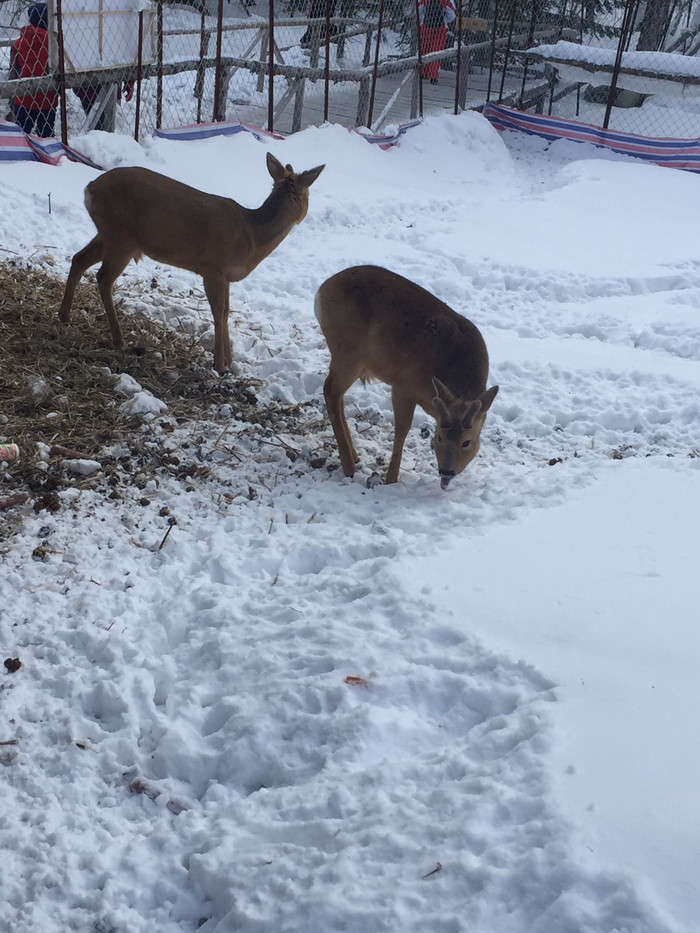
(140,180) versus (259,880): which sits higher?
(140,180)

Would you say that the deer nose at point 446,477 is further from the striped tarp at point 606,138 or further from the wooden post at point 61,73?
the striped tarp at point 606,138

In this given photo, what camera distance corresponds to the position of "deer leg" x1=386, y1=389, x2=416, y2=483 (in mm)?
6031

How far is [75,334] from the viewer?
7.10 meters

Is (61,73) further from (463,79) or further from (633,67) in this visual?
(633,67)

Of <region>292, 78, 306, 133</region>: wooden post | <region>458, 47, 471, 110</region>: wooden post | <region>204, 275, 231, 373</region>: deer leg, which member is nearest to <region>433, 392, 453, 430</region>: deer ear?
<region>204, 275, 231, 373</region>: deer leg

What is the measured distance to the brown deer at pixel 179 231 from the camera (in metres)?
6.71

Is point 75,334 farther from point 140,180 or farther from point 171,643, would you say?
point 171,643

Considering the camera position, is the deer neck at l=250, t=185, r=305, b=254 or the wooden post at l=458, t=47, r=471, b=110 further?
the wooden post at l=458, t=47, r=471, b=110

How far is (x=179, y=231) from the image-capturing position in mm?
6766

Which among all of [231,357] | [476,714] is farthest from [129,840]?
[231,357]

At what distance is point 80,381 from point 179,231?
4.43 ft

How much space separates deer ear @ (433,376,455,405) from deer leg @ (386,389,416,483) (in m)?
0.37

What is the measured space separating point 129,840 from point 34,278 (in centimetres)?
576

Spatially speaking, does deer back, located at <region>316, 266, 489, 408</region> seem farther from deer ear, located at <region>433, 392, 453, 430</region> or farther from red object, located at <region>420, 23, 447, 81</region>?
red object, located at <region>420, 23, 447, 81</region>
